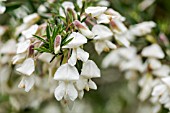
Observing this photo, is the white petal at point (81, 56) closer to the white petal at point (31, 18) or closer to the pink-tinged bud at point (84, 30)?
the pink-tinged bud at point (84, 30)

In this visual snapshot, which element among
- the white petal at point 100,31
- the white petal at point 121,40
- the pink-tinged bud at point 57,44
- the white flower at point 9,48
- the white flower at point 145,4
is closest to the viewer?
the pink-tinged bud at point 57,44

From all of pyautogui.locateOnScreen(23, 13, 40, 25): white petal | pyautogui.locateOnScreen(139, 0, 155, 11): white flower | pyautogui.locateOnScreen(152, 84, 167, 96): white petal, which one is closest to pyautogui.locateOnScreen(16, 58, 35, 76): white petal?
pyautogui.locateOnScreen(23, 13, 40, 25): white petal

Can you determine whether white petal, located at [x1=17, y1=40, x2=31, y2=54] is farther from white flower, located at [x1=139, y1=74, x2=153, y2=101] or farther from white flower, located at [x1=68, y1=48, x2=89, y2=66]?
white flower, located at [x1=139, y1=74, x2=153, y2=101]

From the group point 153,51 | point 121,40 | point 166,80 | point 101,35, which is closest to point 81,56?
point 101,35

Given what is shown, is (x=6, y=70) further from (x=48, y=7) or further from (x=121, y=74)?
(x=121, y=74)

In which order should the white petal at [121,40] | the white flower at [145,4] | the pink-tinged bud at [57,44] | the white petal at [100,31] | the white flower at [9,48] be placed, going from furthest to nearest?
1. the white flower at [145,4]
2. the white flower at [9,48]
3. the white petal at [121,40]
4. the white petal at [100,31]
5. the pink-tinged bud at [57,44]

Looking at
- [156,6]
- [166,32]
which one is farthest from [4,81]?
[156,6]

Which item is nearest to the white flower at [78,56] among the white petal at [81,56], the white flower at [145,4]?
the white petal at [81,56]
